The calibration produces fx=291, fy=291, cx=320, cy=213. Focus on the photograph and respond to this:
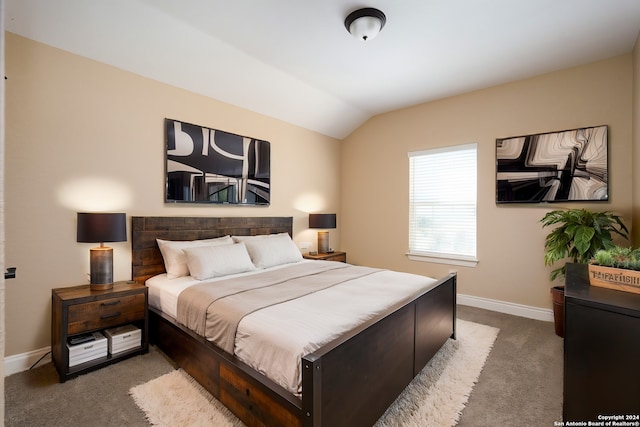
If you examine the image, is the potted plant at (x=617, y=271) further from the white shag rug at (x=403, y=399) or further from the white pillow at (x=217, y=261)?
the white pillow at (x=217, y=261)

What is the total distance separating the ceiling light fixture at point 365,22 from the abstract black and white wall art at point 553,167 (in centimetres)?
225

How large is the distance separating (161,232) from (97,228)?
70 cm

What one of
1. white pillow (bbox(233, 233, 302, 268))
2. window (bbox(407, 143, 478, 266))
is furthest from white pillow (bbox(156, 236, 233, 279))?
window (bbox(407, 143, 478, 266))

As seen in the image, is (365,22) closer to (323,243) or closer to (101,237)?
(101,237)

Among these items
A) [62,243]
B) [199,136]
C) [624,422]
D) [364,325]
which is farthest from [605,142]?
[62,243]

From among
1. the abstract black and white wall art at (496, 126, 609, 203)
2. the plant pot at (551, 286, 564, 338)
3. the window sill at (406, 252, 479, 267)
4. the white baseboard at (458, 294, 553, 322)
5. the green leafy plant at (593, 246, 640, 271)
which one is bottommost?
the white baseboard at (458, 294, 553, 322)

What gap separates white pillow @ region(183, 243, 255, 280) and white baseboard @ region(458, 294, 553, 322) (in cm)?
288

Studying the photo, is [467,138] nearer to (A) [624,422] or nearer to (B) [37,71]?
(A) [624,422]

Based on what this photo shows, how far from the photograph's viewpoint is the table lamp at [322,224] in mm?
4410

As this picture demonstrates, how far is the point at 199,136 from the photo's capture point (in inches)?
129

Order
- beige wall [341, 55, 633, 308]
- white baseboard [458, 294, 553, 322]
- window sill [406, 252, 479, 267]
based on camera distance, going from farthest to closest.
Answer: window sill [406, 252, 479, 267] → white baseboard [458, 294, 553, 322] → beige wall [341, 55, 633, 308]

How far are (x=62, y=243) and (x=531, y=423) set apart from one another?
144 inches

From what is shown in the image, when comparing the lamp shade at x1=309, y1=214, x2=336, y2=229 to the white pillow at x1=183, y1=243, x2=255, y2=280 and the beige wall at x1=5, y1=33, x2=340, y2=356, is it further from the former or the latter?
the beige wall at x1=5, y1=33, x2=340, y2=356

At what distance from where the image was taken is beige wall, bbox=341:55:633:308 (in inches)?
118
